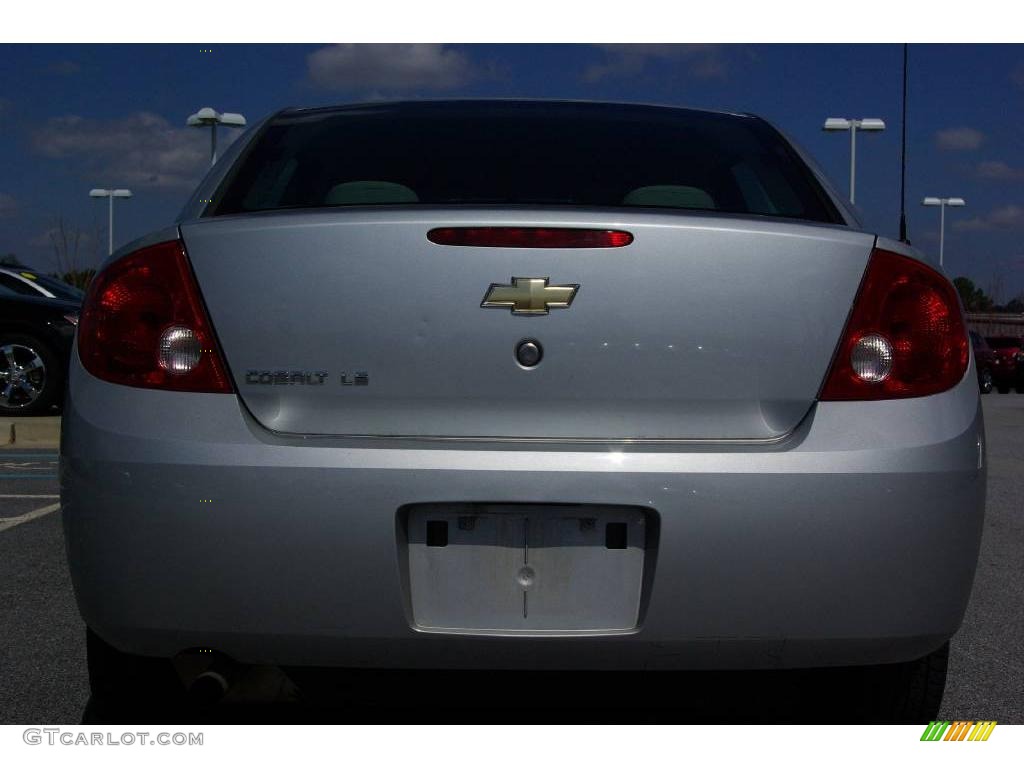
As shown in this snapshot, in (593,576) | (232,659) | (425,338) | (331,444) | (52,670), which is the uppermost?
(425,338)

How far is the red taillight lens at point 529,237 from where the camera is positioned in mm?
2189

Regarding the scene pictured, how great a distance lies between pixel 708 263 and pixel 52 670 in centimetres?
207

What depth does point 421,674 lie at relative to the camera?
311 centimetres

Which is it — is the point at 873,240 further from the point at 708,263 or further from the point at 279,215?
the point at 279,215

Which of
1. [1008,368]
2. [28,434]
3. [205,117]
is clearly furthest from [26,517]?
[1008,368]

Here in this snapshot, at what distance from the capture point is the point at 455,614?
2.15 m

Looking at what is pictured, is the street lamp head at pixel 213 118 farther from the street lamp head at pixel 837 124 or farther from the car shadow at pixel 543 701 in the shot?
the car shadow at pixel 543 701

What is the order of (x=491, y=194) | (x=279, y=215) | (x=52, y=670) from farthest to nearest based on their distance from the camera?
1. (x=52, y=670)
2. (x=491, y=194)
3. (x=279, y=215)

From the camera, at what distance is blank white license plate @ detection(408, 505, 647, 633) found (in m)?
2.13

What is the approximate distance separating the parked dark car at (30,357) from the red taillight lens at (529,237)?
940 centimetres

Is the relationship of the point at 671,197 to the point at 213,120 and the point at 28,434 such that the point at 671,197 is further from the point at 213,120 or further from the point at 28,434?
the point at 213,120

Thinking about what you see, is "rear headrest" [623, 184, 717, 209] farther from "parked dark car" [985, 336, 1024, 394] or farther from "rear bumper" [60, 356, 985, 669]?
"parked dark car" [985, 336, 1024, 394]

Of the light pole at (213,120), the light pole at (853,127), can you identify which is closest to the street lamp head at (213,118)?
A: the light pole at (213,120)
